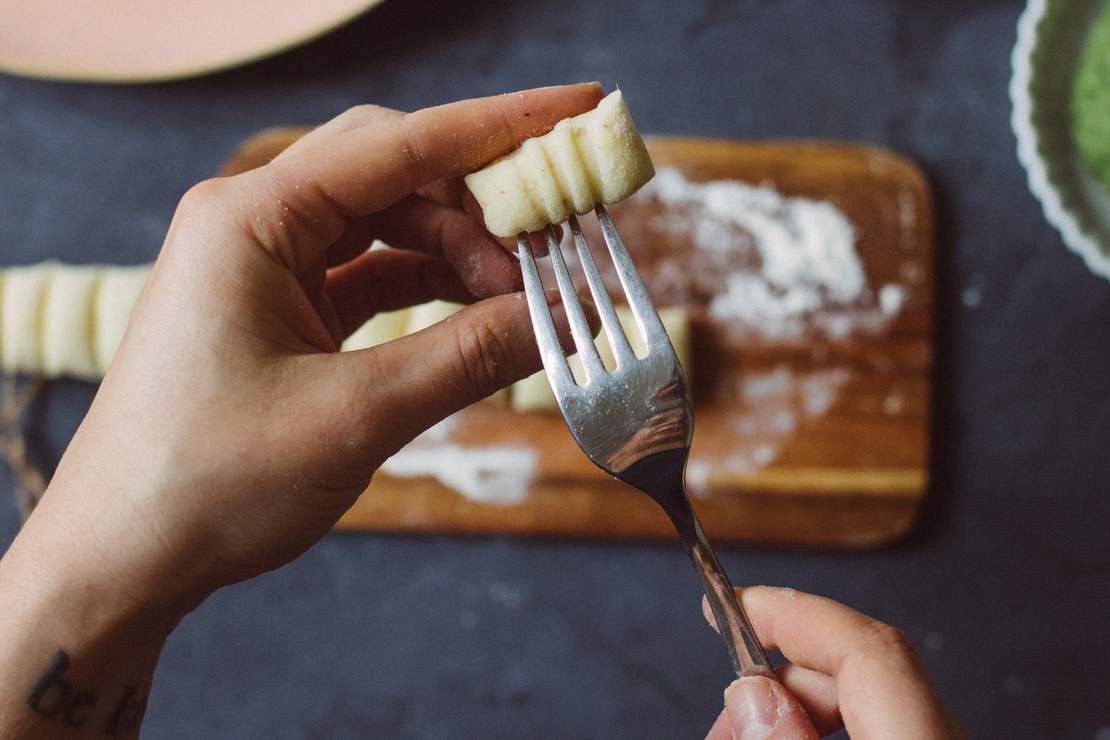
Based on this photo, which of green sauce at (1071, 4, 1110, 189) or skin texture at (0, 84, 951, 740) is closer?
skin texture at (0, 84, 951, 740)

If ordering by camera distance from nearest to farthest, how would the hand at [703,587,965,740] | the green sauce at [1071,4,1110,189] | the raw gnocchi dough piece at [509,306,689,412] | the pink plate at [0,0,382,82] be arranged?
the hand at [703,587,965,740] < the green sauce at [1071,4,1110,189] < the raw gnocchi dough piece at [509,306,689,412] < the pink plate at [0,0,382,82]

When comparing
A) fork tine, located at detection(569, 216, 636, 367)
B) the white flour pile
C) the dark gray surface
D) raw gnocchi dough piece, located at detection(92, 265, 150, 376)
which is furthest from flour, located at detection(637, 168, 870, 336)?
raw gnocchi dough piece, located at detection(92, 265, 150, 376)

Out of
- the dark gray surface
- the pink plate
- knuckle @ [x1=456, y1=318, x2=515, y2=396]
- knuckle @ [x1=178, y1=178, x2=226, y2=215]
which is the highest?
knuckle @ [x1=178, y1=178, x2=226, y2=215]

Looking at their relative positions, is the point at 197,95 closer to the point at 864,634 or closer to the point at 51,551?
the point at 51,551

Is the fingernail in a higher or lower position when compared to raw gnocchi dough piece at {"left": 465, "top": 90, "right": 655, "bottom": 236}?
lower

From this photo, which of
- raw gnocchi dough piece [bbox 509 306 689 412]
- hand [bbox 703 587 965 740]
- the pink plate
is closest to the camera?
hand [bbox 703 587 965 740]

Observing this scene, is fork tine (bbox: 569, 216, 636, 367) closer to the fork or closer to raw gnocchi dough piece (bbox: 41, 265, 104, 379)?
the fork
